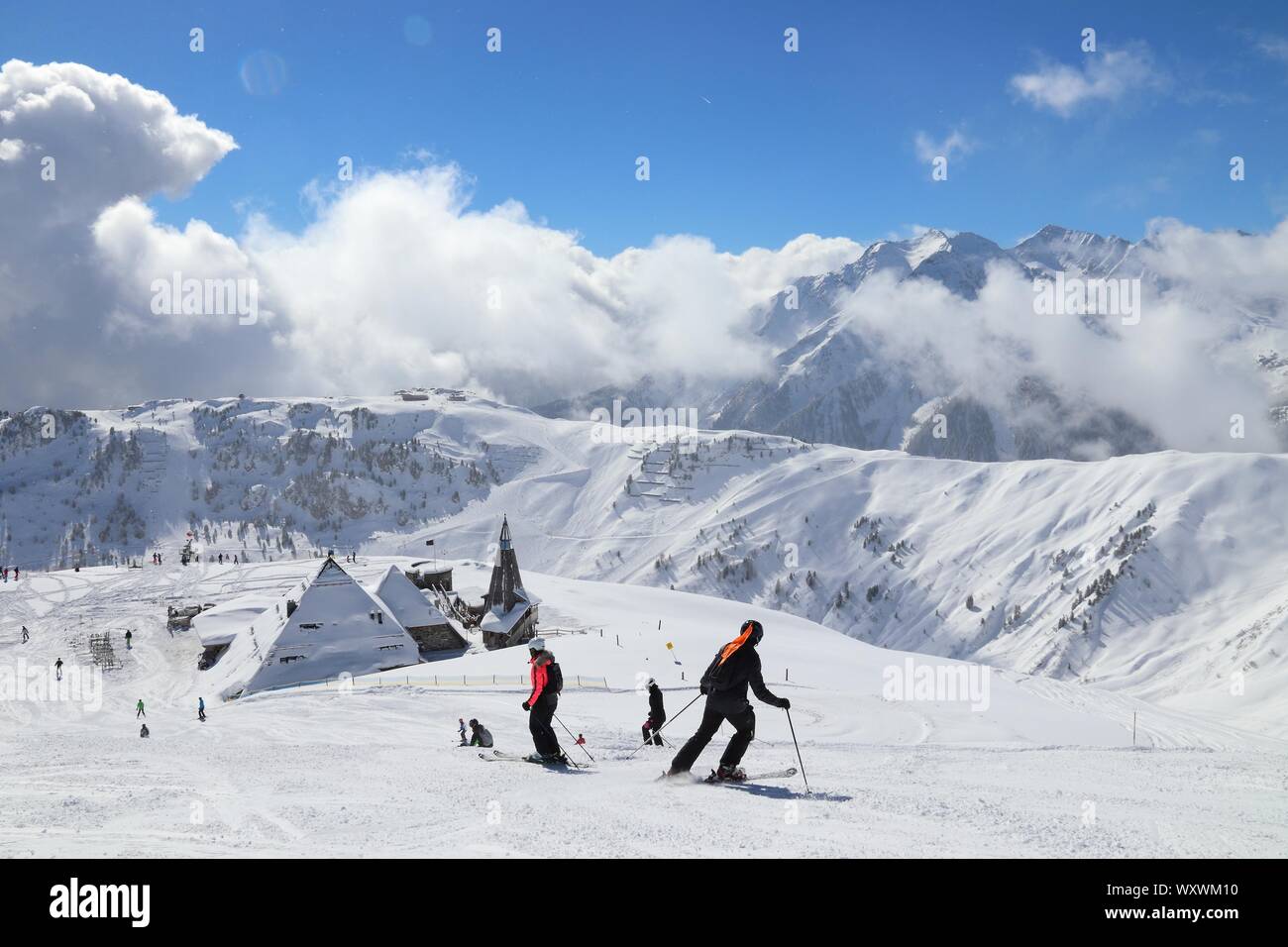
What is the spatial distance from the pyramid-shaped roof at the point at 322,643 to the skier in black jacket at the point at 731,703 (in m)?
38.8

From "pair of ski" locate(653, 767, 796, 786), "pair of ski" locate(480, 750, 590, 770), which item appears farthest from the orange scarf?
"pair of ski" locate(480, 750, 590, 770)

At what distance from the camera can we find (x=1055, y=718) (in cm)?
2886

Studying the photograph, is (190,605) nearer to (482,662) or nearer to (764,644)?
(482,662)

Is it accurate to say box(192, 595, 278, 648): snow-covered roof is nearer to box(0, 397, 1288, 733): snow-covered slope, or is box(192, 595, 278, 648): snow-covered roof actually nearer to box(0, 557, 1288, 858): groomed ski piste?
box(0, 557, 1288, 858): groomed ski piste

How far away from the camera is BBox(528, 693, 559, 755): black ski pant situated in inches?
503

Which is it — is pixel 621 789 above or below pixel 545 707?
below

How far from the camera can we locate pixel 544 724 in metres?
12.8

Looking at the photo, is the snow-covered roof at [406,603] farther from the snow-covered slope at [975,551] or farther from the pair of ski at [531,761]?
the snow-covered slope at [975,551]

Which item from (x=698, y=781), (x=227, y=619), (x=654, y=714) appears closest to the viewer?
(x=698, y=781)

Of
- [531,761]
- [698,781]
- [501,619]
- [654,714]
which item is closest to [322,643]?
[501,619]

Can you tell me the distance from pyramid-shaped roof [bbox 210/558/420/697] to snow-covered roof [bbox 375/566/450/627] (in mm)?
2508

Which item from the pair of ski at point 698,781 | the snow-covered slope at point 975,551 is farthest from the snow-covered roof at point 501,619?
the snow-covered slope at point 975,551

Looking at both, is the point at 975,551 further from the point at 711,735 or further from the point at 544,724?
the point at 711,735

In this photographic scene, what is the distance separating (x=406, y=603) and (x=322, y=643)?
26.6 feet
